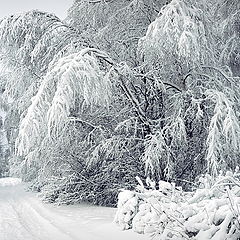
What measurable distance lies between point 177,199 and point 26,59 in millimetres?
5931

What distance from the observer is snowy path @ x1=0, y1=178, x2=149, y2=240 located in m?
5.87

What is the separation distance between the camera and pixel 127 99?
8758mm

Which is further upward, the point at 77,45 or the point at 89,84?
the point at 77,45

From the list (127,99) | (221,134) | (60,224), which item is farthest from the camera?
(127,99)

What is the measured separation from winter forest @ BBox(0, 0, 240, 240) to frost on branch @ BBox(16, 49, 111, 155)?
2cm

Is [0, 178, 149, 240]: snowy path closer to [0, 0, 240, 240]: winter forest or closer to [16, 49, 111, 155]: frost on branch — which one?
[0, 0, 240, 240]: winter forest

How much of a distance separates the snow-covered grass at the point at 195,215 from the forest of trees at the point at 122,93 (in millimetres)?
2142

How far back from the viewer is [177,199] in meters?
5.29

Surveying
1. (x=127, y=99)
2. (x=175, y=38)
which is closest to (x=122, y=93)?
(x=127, y=99)

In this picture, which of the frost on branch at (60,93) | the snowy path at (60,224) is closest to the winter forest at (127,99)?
the frost on branch at (60,93)

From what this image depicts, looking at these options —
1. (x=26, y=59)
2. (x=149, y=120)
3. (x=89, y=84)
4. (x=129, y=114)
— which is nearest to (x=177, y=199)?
(x=89, y=84)

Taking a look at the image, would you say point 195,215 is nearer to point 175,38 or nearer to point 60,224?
point 60,224

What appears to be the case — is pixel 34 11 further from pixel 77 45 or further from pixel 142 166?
pixel 142 166

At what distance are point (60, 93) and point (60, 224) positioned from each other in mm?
2464
